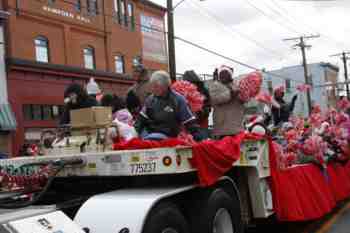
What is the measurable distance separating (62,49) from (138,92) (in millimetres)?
23527

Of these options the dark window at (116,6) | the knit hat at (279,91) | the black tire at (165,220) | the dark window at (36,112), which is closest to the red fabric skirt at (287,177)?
the black tire at (165,220)

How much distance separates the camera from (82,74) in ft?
99.4

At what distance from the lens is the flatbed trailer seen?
3.94m

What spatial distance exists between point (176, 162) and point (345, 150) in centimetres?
673

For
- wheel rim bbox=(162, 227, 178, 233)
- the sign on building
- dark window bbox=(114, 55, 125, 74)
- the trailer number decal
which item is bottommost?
wheel rim bbox=(162, 227, 178, 233)

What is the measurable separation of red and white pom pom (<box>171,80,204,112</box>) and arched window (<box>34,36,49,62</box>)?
74.3 feet

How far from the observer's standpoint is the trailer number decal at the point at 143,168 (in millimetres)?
4477

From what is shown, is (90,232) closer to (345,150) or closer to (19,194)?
(19,194)

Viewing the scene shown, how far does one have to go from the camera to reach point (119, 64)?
35.3 meters

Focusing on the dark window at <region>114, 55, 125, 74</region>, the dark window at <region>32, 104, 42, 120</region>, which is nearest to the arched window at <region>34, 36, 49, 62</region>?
the dark window at <region>32, 104, 42, 120</region>

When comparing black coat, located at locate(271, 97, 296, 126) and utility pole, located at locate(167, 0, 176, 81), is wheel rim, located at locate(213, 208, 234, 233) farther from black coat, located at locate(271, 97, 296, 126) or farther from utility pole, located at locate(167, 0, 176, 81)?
utility pole, located at locate(167, 0, 176, 81)

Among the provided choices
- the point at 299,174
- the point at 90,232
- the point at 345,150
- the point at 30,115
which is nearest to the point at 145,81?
the point at 299,174

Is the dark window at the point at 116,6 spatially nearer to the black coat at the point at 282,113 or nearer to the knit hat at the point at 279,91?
the black coat at the point at 282,113

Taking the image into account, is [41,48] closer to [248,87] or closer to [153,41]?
[153,41]
